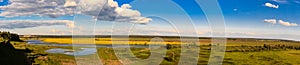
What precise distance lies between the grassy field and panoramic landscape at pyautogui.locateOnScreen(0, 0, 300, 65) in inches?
2.0

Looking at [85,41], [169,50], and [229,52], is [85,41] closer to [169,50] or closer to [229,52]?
[169,50]

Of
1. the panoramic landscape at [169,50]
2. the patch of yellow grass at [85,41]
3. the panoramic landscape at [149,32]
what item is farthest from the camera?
the panoramic landscape at [169,50]

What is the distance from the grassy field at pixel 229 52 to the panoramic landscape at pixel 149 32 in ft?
0.16

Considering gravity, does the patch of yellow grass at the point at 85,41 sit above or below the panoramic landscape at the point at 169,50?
above

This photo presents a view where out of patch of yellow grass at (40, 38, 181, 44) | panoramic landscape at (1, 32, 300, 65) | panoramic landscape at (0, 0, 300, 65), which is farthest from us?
panoramic landscape at (1, 32, 300, 65)

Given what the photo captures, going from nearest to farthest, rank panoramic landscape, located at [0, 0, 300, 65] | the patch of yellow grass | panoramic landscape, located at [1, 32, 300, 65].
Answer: panoramic landscape, located at [0, 0, 300, 65] → the patch of yellow grass → panoramic landscape, located at [1, 32, 300, 65]

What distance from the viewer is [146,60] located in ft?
71.5

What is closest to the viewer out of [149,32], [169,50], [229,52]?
[149,32]

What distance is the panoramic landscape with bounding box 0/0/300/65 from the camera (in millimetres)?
18219

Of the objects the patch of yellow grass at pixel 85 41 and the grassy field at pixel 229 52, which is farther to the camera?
the grassy field at pixel 229 52

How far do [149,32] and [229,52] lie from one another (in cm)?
615

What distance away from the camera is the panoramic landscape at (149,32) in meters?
18.2

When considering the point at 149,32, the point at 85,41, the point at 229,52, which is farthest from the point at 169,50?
the point at 85,41

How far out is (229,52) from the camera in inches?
1016
